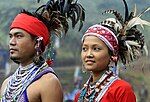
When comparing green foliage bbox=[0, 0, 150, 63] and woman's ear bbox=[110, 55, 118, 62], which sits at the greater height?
green foliage bbox=[0, 0, 150, 63]

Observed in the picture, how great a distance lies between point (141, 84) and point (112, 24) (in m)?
2.17

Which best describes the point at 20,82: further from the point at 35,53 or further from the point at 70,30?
the point at 70,30

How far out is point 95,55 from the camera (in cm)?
334

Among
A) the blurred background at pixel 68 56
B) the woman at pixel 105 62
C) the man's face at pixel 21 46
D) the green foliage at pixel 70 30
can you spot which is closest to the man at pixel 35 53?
the man's face at pixel 21 46

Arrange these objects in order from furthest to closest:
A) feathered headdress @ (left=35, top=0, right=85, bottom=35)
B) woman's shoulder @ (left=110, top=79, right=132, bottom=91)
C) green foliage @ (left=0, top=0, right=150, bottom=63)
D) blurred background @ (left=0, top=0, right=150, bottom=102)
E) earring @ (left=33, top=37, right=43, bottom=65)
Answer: blurred background @ (left=0, top=0, right=150, bottom=102) < green foliage @ (left=0, top=0, right=150, bottom=63) < feathered headdress @ (left=35, top=0, right=85, bottom=35) < earring @ (left=33, top=37, right=43, bottom=65) < woman's shoulder @ (left=110, top=79, right=132, bottom=91)

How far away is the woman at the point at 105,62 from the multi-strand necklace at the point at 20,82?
369mm

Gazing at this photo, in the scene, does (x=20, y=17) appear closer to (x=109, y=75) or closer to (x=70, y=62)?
(x=109, y=75)

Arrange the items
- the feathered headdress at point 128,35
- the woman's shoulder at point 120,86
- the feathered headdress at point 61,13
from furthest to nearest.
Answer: the feathered headdress at point 61,13, the feathered headdress at point 128,35, the woman's shoulder at point 120,86

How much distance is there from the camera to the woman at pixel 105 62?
3.27 meters

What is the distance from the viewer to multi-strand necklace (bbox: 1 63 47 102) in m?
3.67

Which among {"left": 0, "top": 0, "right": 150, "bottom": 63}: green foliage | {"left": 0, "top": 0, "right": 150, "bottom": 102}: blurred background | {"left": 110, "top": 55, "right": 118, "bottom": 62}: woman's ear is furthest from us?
{"left": 0, "top": 0, "right": 150, "bottom": 102}: blurred background

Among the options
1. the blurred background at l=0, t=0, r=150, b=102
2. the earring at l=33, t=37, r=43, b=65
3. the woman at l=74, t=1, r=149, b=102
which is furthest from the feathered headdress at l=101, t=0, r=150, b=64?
the blurred background at l=0, t=0, r=150, b=102

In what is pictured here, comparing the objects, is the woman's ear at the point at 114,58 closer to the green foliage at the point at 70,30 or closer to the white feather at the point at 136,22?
the white feather at the point at 136,22

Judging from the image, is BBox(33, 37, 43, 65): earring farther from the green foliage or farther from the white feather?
the green foliage
